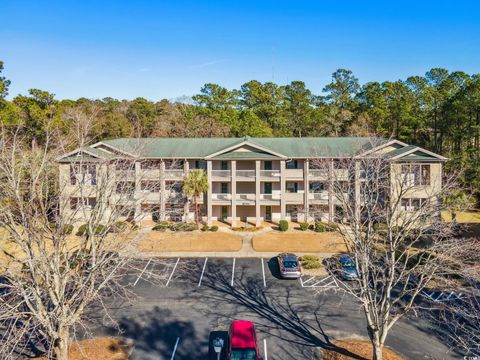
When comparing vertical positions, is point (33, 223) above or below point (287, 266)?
above

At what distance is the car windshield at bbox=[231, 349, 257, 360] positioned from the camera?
13747 millimetres

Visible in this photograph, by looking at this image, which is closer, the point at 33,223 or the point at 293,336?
the point at 33,223

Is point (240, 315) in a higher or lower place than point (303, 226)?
lower

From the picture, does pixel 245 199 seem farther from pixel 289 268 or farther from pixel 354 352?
pixel 354 352

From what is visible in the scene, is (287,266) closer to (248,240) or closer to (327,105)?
(248,240)

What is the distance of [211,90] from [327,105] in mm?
24698

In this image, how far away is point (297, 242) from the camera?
32.2 metres

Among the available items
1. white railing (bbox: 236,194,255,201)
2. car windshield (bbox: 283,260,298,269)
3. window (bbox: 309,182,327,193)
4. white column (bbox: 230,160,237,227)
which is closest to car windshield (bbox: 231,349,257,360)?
car windshield (bbox: 283,260,298,269)

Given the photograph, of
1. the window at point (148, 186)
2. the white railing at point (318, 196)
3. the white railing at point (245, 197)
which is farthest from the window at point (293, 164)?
the window at point (148, 186)

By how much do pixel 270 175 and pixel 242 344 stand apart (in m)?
25.7

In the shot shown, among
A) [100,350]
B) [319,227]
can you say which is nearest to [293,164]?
[319,227]

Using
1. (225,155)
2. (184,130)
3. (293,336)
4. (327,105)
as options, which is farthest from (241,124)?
(293,336)

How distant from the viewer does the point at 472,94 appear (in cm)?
4434

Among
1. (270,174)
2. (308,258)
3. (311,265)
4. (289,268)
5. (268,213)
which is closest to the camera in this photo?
(289,268)
